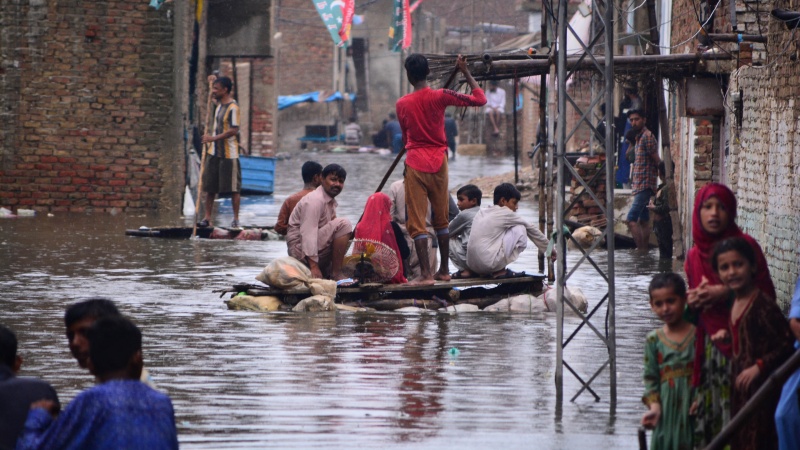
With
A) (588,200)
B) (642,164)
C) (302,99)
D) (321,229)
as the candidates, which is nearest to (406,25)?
(302,99)

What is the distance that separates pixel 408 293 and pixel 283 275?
0.97m

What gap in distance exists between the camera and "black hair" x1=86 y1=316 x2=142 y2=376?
4.00m

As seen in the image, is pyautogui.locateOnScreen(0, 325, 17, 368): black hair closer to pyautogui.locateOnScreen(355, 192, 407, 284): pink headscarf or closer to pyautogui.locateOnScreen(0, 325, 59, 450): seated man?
pyautogui.locateOnScreen(0, 325, 59, 450): seated man

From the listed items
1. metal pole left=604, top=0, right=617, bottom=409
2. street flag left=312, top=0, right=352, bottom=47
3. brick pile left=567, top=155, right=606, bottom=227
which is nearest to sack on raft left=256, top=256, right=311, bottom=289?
metal pole left=604, top=0, right=617, bottom=409

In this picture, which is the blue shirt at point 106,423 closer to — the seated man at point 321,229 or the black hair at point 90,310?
the black hair at point 90,310

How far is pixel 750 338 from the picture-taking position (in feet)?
16.0

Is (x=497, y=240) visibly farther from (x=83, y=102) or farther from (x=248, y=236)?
(x=83, y=102)

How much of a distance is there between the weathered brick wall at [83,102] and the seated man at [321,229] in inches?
334

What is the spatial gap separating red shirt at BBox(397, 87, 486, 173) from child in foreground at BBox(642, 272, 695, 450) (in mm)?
5219

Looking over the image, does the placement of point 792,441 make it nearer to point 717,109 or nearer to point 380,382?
point 380,382

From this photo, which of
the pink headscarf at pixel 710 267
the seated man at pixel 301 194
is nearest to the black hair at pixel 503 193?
the seated man at pixel 301 194

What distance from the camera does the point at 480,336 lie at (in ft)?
29.8

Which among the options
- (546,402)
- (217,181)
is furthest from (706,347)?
(217,181)

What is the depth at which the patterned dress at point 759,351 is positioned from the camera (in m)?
4.85
